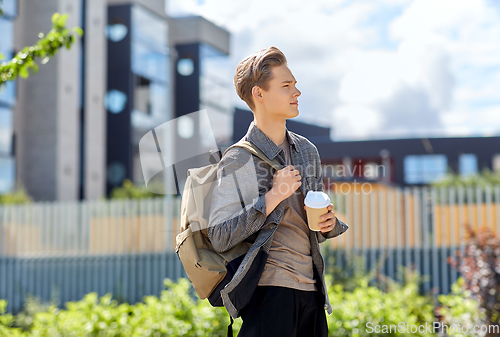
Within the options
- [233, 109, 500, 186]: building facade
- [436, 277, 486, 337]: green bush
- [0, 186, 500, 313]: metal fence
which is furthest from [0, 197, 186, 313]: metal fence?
[233, 109, 500, 186]: building facade

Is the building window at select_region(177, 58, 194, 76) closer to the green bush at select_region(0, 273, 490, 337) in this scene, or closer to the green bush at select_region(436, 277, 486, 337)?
the green bush at select_region(0, 273, 490, 337)

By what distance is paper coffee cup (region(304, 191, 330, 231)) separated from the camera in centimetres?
161

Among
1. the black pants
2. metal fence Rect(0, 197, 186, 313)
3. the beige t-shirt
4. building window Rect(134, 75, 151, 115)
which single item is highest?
building window Rect(134, 75, 151, 115)

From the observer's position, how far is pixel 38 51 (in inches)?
128

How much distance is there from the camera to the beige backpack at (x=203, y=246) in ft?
5.42

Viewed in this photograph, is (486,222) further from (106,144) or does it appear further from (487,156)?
(487,156)

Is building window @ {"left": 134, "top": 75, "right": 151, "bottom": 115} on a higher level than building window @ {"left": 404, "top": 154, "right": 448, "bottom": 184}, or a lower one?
higher

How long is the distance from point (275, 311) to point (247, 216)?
0.32 meters

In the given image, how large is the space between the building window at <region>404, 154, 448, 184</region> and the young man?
24.6 metres

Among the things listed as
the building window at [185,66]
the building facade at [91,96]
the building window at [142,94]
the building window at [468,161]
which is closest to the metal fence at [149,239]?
the building facade at [91,96]

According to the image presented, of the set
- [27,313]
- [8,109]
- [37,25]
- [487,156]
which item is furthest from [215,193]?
[487,156]

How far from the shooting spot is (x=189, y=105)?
16969 millimetres

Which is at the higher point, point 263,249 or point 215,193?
point 215,193

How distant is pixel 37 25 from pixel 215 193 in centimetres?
1533
